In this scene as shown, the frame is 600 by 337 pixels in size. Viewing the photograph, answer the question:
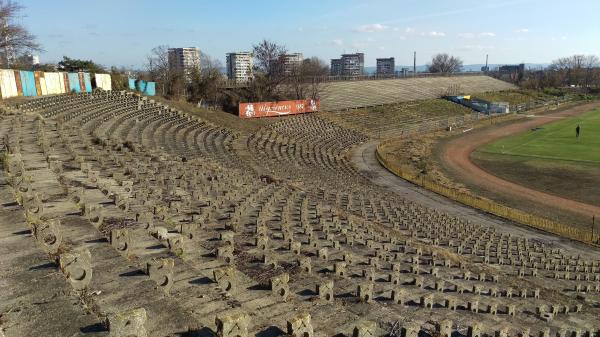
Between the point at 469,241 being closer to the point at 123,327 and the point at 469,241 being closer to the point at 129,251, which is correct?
the point at 129,251

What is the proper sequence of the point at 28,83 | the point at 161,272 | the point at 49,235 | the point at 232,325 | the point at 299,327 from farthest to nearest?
1. the point at 28,83
2. the point at 49,235
3. the point at 161,272
4. the point at 299,327
5. the point at 232,325

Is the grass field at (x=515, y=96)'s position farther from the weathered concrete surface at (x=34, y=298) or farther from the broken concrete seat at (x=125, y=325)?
the broken concrete seat at (x=125, y=325)

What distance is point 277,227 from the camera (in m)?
17.6

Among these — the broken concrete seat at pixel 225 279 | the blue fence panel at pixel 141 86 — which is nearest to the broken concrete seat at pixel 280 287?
the broken concrete seat at pixel 225 279

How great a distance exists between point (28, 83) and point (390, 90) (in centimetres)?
7533

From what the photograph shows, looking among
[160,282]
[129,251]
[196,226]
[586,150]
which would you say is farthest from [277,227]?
[586,150]

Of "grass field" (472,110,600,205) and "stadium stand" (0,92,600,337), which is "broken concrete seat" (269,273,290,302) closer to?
"stadium stand" (0,92,600,337)

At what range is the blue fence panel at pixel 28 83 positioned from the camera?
3678 centimetres

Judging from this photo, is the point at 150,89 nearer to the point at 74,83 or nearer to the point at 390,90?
the point at 74,83

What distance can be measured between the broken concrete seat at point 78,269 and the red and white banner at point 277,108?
50.6 m

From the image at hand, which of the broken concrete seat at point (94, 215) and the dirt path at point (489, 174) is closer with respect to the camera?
the broken concrete seat at point (94, 215)

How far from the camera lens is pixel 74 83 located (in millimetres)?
42969

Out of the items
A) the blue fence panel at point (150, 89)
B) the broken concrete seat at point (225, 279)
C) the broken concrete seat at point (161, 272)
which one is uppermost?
the blue fence panel at point (150, 89)

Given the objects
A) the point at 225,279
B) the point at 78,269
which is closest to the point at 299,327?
the point at 225,279
